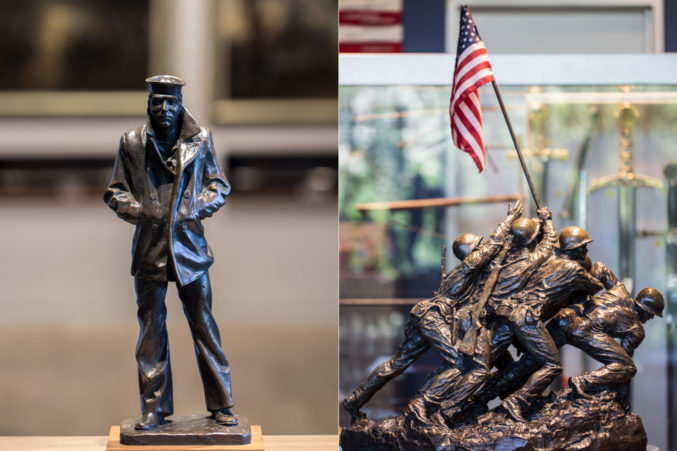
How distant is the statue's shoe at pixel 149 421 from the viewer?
3830 millimetres

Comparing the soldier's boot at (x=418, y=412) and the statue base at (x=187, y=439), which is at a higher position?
the soldier's boot at (x=418, y=412)

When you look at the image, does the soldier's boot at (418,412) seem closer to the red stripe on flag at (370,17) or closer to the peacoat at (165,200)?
the peacoat at (165,200)

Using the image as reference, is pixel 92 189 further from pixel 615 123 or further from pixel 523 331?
pixel 615 123

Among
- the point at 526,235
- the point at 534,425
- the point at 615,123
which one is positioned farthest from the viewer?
the point at 615,123

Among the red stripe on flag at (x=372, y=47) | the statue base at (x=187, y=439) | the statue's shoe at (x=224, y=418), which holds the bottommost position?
the statue base at (x=187, y=439)

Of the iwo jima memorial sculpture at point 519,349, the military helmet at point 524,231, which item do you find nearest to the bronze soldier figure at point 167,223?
the iwo jima memorial sculpture at point 519,349

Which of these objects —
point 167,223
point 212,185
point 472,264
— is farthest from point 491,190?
point 167,223

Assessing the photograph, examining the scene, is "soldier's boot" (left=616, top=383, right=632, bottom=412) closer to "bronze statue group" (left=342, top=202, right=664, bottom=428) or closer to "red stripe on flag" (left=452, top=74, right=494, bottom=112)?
"bronze statue group" (left=342, top=202, right=664, bottom=428)

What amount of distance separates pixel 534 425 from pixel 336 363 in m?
1.25

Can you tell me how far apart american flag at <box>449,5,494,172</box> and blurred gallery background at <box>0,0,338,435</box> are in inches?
24.0

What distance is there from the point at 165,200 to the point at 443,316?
4.04 ft

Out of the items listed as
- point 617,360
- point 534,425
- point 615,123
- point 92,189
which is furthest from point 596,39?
point 92,189

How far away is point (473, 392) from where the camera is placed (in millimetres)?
3885

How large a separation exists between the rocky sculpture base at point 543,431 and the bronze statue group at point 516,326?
5 cm
